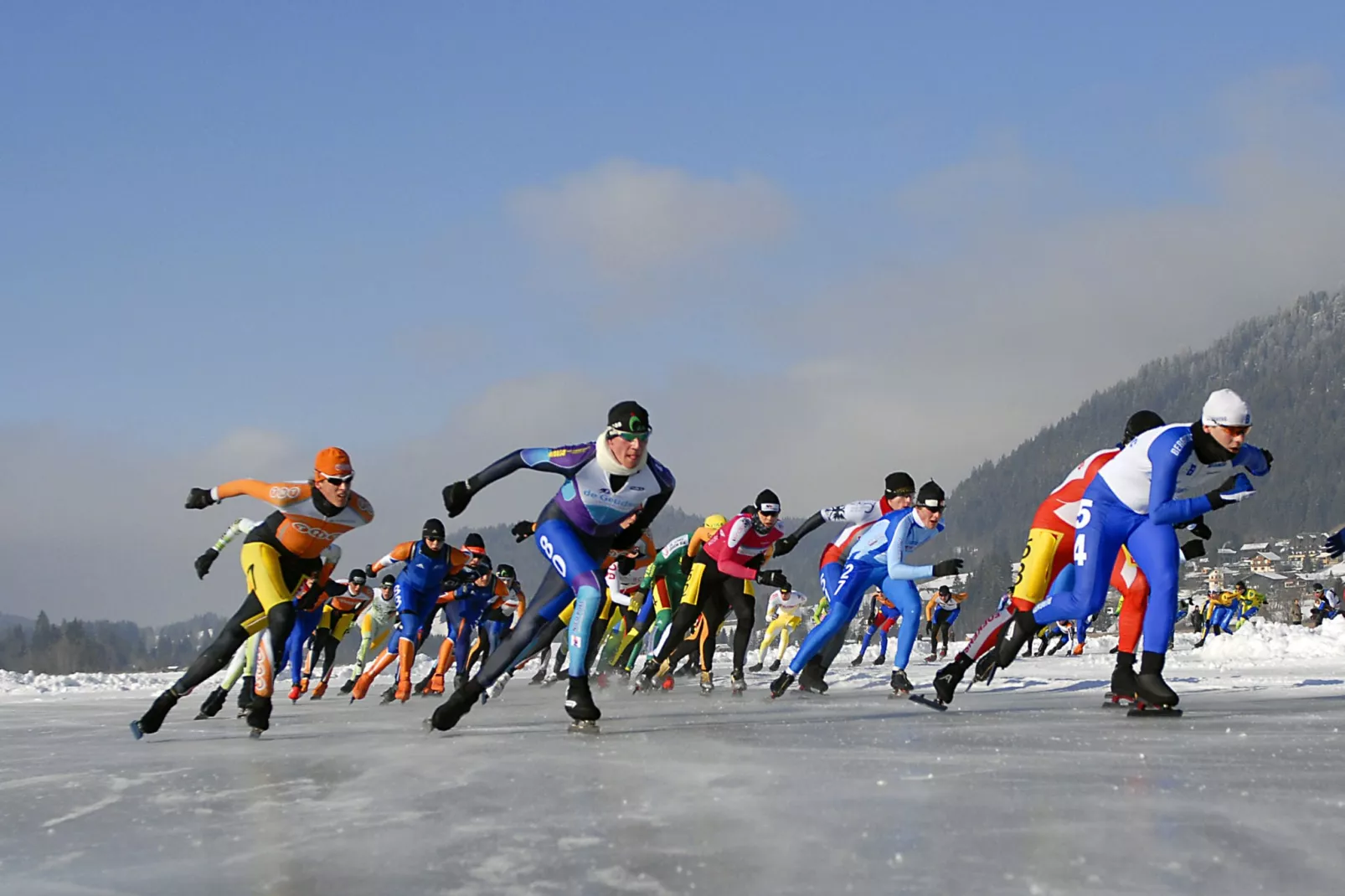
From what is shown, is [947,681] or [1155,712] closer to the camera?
[1155,712]

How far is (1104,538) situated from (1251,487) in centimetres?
90

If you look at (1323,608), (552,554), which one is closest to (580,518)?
(552,554)

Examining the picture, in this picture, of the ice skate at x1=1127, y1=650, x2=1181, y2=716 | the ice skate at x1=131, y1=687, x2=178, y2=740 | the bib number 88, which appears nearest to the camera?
the ice skate at x1=1127, y1=650, x2=1181, y2=716

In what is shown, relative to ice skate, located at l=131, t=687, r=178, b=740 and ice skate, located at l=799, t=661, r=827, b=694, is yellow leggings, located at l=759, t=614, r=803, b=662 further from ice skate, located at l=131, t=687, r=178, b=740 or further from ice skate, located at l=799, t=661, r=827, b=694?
ice skate, located at l=131, t=687, r=178, b=740

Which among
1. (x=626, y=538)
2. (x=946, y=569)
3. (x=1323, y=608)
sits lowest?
(x=1323, y=608)

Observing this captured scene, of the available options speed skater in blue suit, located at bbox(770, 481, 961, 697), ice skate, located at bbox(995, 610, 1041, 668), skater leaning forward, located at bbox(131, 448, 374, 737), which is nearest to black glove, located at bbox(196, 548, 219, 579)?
skater leaning forward, located at bbox(131, 448, 374, 737)

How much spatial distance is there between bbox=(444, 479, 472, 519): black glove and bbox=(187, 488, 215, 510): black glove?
88.9 inches

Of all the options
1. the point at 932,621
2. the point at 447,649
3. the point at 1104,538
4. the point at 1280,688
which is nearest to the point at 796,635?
the point at 932,621

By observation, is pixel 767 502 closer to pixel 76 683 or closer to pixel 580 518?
pixel 580 518

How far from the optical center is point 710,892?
280cm

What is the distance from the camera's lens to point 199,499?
8.43m

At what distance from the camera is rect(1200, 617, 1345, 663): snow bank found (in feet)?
55.4

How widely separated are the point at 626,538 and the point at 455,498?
1371 millimetres

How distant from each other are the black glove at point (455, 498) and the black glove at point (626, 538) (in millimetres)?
1230
